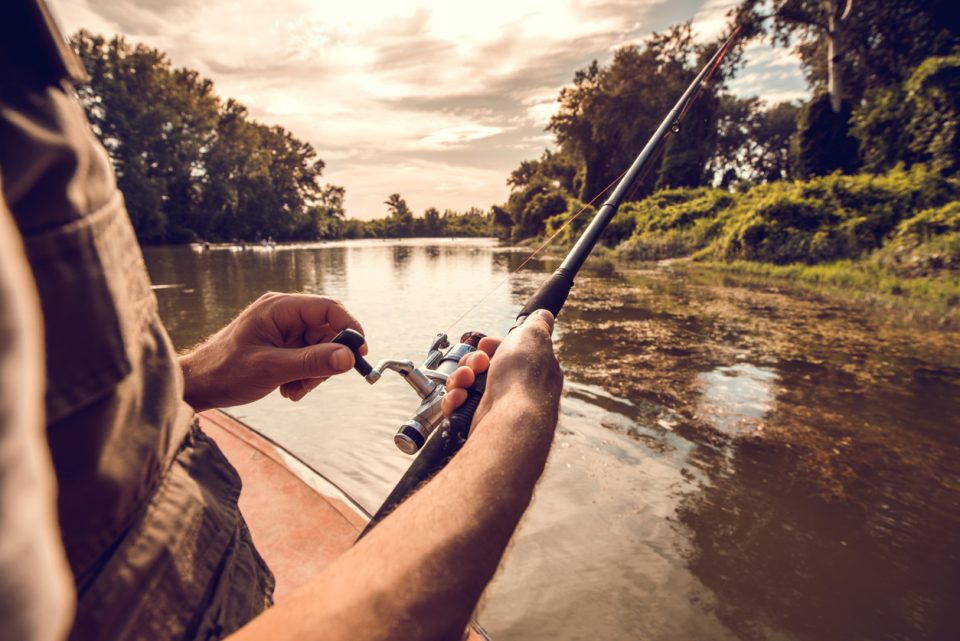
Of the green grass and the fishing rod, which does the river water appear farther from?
the green grass

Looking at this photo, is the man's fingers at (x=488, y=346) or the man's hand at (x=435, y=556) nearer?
the man's hand at (x=435, y=556)

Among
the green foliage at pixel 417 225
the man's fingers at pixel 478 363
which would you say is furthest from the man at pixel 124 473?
the green foliage at pixel 417 225

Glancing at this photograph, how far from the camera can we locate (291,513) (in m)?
2.79

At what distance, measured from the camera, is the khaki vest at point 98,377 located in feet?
1.84

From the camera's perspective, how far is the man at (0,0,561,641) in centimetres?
52

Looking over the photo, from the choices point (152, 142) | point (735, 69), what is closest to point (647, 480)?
point (735, 69)

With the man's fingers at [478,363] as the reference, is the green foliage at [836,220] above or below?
above

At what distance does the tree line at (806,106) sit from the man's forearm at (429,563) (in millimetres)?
4312

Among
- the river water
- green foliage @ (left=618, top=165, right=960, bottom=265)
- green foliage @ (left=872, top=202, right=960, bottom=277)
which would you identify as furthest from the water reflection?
green foliage @ (left=618, top=165, right=960, bottom=265)

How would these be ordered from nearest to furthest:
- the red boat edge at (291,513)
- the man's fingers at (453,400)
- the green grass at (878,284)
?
the man's fingers at (453,400)
the red boat edge at (291,513)
the green grass at (878,284)

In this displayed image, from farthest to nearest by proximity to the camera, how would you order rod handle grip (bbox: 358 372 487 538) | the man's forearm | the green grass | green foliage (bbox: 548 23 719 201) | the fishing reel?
green foliage (bbox: 548 23 719 201)
the green grass
the fishing reel
rod handle grip (bbox: 358 372 487 538)
the man's forearm

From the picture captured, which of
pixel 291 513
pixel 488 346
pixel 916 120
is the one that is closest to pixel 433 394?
pixel 488 346

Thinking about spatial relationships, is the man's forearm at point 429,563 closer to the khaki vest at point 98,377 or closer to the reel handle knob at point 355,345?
the khaki vest at point 98,377

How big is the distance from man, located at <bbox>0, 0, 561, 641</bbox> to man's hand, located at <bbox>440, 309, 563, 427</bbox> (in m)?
0.09
